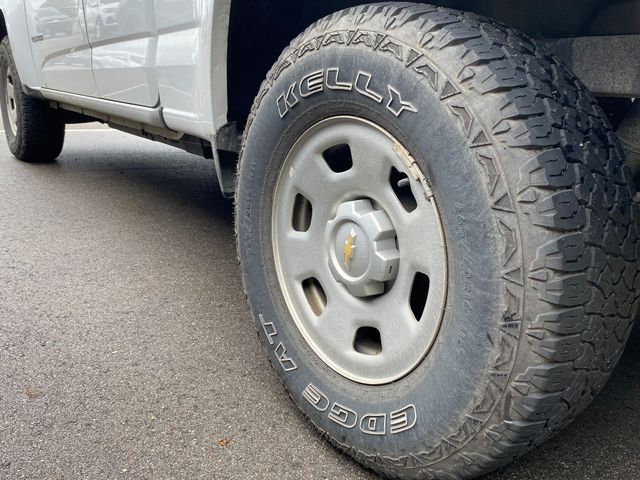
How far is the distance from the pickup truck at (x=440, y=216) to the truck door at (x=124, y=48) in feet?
1.22

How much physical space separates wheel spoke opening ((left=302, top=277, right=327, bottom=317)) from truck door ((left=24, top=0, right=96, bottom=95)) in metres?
1.83

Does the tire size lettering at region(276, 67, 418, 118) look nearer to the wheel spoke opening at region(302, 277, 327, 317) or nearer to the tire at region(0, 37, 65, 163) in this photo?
the wheel spoke opening at region(302, 277, 327, 317)

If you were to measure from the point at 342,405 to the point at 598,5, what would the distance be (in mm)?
1030

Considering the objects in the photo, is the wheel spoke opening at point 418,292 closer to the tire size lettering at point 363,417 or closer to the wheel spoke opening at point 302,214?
the tire size lettering at point 363,417

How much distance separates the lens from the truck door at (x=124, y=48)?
2119 millimetres

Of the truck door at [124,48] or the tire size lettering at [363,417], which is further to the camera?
the truck door at [124,48]

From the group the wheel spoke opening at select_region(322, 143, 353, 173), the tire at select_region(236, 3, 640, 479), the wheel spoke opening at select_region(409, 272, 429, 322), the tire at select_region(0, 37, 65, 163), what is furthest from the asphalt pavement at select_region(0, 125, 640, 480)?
the tire at select_region(0, 37, 65, 163)

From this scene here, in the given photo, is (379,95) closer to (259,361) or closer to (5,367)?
(259,361)

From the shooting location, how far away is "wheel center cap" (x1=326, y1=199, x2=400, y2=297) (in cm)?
129

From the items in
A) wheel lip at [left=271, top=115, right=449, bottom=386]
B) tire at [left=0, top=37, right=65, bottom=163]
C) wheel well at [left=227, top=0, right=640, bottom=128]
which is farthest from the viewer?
tire at [left=0, top=37, right=65, bottom=163]

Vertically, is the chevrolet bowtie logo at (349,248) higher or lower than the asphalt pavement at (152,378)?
higher

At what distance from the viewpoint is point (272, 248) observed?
1.58 metres

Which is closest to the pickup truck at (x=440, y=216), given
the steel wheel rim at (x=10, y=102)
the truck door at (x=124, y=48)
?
the truck door at (x=124, y=48)

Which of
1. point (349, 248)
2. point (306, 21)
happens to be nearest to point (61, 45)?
point (306, 21)
